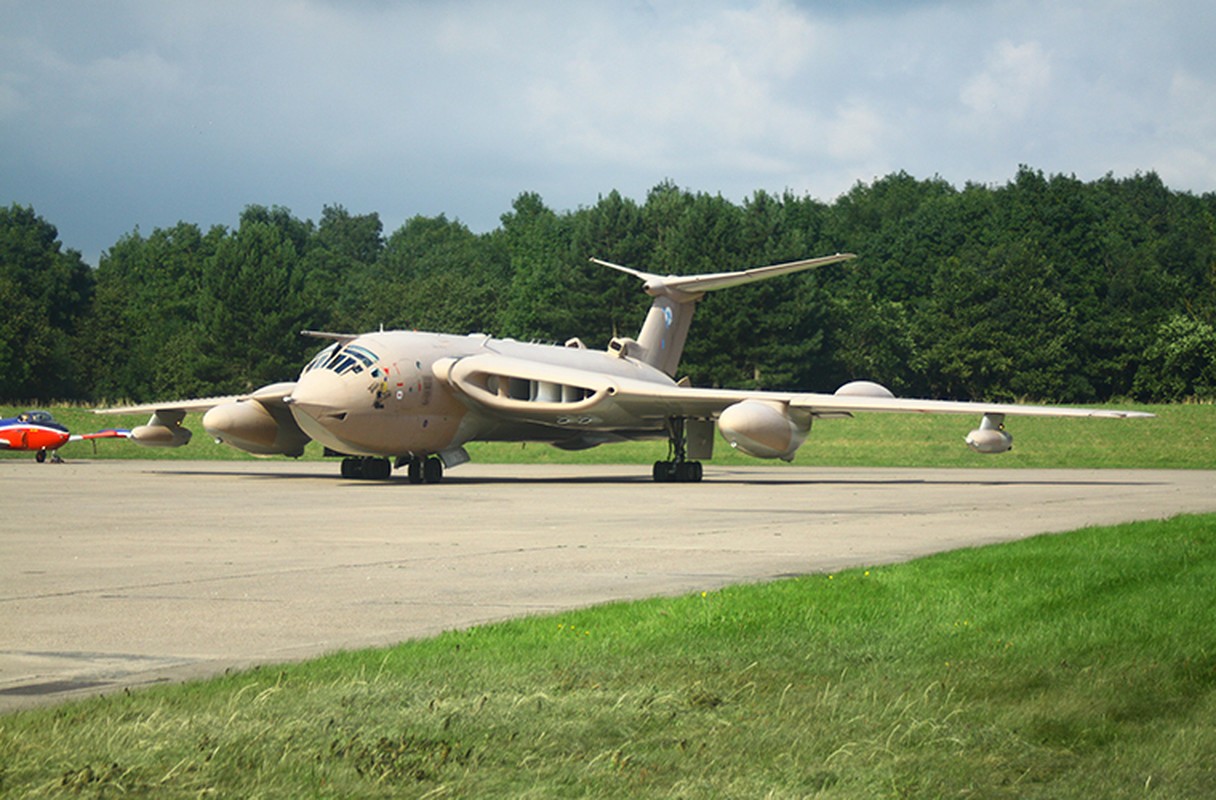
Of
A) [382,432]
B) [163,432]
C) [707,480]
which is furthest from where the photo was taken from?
[163,432]

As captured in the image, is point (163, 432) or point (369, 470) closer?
point (369, 470)

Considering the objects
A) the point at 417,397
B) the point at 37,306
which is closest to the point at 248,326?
the point at 37,306

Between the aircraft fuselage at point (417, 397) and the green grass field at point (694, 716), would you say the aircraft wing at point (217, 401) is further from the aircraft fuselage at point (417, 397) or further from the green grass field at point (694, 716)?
the green grass field at point (694, 716)

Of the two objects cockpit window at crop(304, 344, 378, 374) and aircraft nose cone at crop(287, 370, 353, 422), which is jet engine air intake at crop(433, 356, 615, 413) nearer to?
cockpit window at crop(304, 344, 378, 374)

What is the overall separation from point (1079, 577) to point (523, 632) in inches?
193

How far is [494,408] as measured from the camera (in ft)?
106

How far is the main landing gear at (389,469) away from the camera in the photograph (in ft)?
105

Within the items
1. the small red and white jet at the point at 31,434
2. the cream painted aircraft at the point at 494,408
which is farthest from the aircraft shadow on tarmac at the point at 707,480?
the small red and white jet at the point at 31,434

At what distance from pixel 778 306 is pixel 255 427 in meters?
49.5

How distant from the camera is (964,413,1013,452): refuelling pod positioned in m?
30.5

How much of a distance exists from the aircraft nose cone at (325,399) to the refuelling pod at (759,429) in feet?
25.4

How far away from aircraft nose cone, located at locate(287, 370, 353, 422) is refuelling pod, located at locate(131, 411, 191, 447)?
29.1 ft

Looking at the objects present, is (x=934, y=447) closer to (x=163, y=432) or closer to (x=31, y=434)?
(x=163, y=432)

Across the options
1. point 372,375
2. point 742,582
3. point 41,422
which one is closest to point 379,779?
point 742,582
